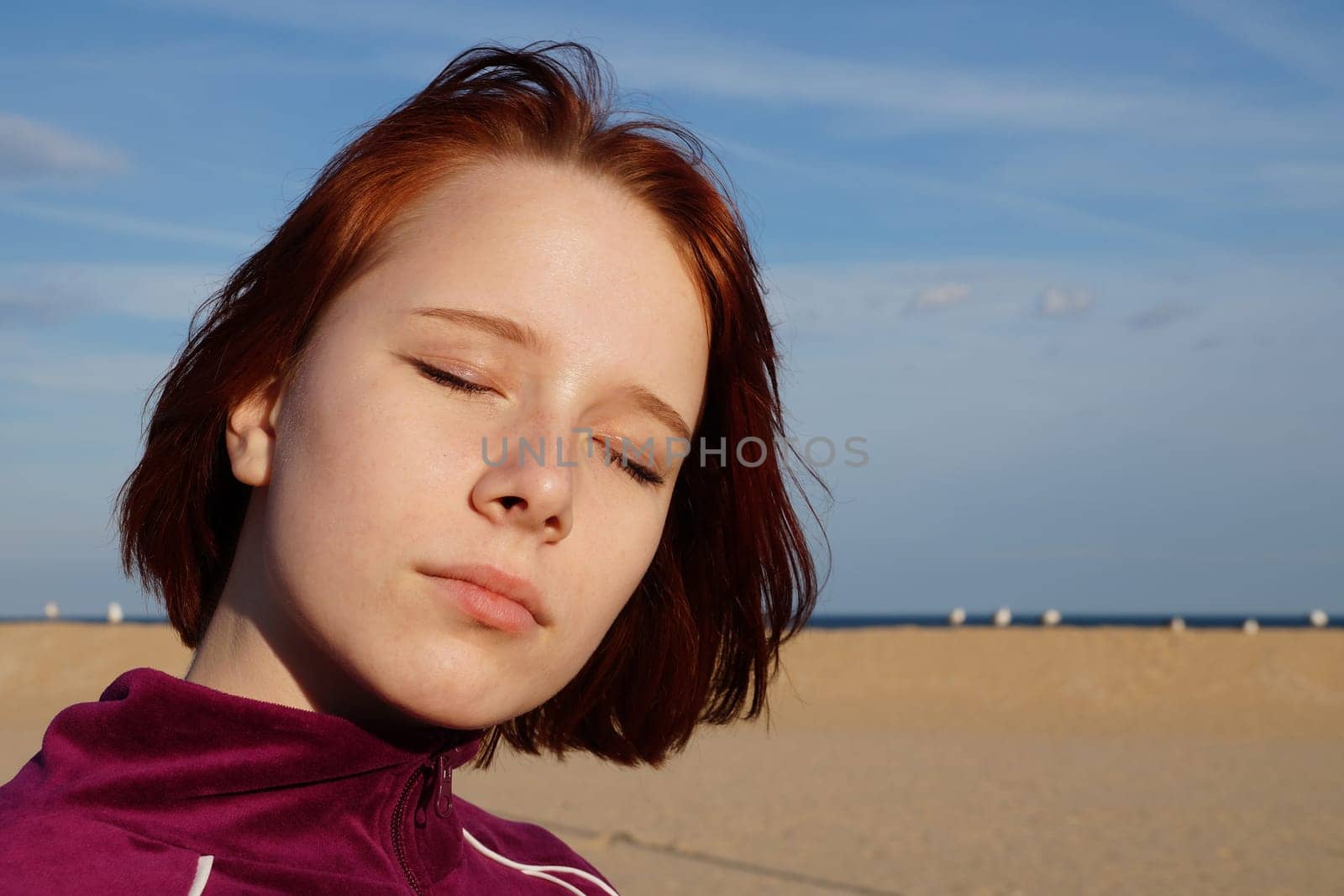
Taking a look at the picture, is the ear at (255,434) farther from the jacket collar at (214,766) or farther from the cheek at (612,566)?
the cheek at (612,566)

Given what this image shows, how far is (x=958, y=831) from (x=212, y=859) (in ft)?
32.8

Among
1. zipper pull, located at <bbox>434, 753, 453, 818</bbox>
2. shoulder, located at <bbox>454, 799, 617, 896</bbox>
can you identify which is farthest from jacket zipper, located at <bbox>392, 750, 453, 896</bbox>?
shoulder, located at <bbox>454, 799, 617, 896</bbox>

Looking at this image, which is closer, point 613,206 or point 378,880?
point 378,880

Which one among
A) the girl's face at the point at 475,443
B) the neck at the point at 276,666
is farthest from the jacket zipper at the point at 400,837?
the girl's face at the point at 475,443

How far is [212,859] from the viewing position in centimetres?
135

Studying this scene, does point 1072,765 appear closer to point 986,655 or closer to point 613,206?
point 986,655

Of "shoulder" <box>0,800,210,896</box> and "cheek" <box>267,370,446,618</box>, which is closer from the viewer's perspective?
"shoulder" <box>0,800,210,896</box>

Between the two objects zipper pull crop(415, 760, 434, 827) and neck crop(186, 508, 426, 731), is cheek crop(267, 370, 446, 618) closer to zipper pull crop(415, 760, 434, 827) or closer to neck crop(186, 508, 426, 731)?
neck crop(186, 508, 426, 731)

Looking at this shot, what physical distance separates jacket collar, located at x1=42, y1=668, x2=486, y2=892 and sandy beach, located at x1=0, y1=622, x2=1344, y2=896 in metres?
1.10

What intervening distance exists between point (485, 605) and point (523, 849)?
2.71ft

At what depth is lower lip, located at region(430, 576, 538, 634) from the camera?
4.58ft

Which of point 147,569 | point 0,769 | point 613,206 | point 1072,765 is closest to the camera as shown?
point 613,206

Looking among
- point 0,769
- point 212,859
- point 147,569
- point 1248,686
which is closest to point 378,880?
point 212,859

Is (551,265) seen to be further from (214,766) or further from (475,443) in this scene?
(214,766)
